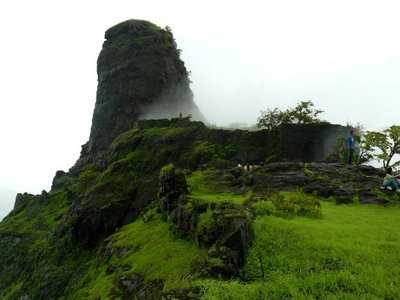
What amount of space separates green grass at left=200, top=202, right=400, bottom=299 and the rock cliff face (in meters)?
63.4

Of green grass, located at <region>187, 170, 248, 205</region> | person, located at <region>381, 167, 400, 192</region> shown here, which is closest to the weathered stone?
green grass, located at <region>187, 170, 248, 205</region>

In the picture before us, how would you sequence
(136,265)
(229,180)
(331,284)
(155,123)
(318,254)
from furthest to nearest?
(155,123) → (229,180) → (136,265) → (318,254) → (331,284)

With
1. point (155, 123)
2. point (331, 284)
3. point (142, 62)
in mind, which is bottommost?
point (331, 284)

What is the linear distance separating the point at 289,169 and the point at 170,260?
1675 centimetres

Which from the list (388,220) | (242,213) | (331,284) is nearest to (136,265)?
(242,213)

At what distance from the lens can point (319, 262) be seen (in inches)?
653

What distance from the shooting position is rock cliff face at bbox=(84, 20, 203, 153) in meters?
82.6

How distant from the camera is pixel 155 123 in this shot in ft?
176

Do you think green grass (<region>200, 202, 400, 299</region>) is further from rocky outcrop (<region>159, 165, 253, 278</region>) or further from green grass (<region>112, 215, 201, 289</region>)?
green grass (<region>112, 215, 201, 289</region>)

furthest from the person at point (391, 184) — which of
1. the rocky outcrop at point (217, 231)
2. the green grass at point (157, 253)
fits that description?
the green grass at point (157, 253)

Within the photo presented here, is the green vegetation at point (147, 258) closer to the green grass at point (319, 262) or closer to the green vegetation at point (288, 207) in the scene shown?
the green grass at point (319, 262)

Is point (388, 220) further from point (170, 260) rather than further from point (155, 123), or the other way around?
point (155, 123)

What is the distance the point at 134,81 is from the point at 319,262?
70046 mm

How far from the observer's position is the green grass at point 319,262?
14539mm
